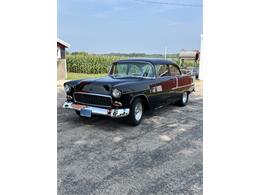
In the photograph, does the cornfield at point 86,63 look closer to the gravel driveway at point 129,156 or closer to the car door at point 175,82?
the car door at point 175,82

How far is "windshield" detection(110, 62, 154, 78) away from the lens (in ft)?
18.3

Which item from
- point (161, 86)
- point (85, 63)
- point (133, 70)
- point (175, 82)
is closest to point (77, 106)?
point (133, 70)

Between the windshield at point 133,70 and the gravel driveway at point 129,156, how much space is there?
972 mm

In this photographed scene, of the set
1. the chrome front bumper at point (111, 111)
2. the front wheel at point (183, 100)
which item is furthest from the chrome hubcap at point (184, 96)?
the chrome front bumper at point (111, 111)

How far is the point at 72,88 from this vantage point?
5.10 m

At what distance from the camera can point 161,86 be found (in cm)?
565

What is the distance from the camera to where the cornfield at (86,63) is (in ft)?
63.4

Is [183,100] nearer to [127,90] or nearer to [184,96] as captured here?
[184,96]

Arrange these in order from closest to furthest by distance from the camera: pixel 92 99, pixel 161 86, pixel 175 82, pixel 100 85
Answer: pixel 100 85 < pixel 92 99 < pixel 161 86 < pixel 175 82

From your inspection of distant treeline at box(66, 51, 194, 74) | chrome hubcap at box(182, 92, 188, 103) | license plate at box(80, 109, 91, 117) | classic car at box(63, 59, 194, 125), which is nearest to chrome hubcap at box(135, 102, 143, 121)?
classic car at box(63, 59, 194, 125)

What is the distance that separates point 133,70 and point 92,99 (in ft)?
4.21
